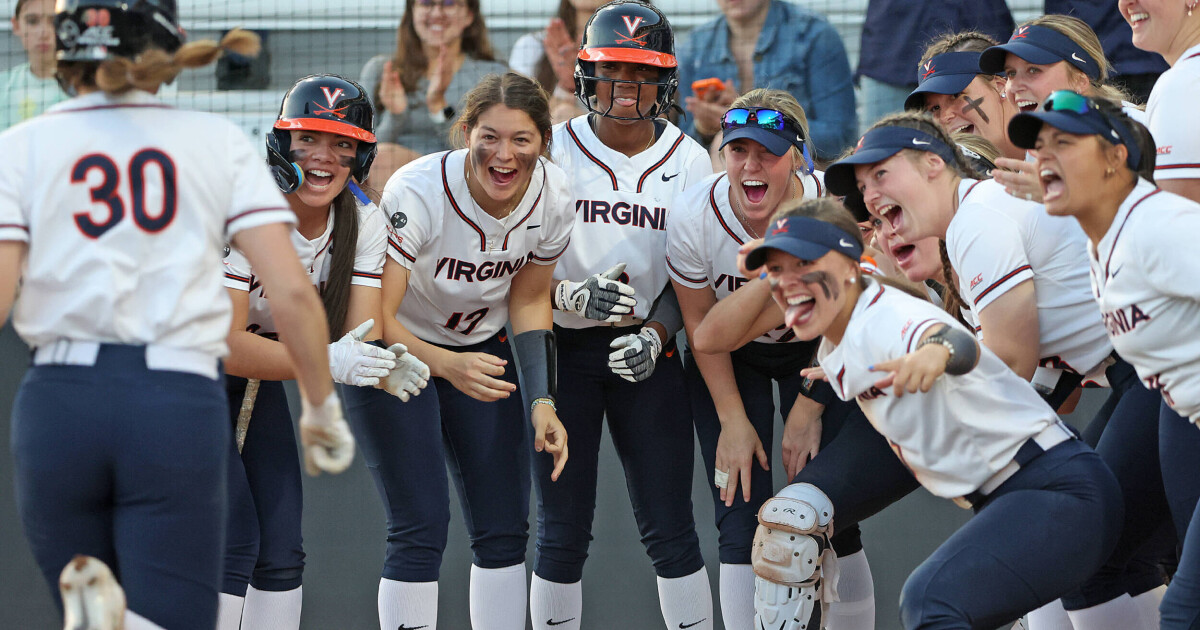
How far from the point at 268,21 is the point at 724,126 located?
3120 millimetres

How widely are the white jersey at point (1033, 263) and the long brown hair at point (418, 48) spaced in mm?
2988

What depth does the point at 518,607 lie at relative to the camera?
12.5 ft

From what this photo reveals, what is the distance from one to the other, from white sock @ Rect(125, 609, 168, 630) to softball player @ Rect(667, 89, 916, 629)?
1.86m

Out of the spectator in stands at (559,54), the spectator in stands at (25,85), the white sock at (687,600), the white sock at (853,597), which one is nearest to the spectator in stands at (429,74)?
the spectator in stands at (559,54)

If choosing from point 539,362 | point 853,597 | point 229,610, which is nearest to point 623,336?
point 539,362

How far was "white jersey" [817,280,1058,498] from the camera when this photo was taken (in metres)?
2.66

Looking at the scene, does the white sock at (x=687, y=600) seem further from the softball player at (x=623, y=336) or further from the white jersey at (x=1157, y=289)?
the white jersey at (x=1157, y=289)

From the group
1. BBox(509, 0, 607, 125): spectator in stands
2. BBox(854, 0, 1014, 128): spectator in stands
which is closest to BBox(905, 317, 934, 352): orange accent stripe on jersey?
BBox(854, 0, 1014, 128): spectator in stands

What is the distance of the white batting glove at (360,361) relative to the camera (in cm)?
326

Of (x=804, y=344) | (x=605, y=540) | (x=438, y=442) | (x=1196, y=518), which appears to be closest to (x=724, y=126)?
(x=804, y=344)

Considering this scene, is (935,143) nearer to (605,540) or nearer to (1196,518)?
(1196,518)

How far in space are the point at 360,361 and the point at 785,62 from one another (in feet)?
9.12

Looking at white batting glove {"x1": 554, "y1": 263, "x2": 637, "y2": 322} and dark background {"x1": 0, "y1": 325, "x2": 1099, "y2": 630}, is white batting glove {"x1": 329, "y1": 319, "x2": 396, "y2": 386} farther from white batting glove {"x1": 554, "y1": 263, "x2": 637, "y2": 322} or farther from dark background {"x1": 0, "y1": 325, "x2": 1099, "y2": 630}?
dark background {"x1": 0, "y1": 325, "x2": 1099, "y2": 630}

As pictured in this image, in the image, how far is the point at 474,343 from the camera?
12.8 ft
